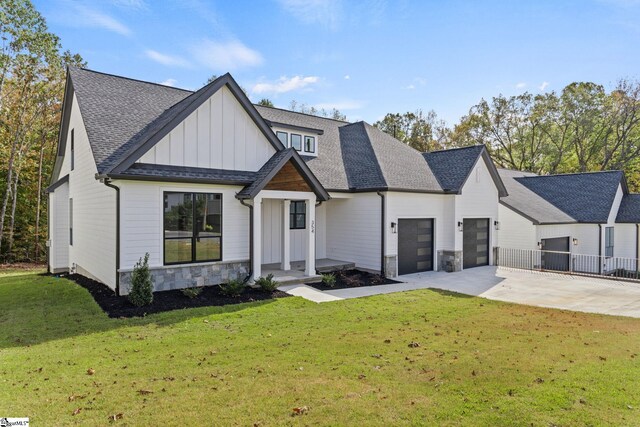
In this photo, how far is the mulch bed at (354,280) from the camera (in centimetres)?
1219

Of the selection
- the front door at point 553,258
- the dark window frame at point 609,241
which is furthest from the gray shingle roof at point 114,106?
the dark window frame at point 609,241

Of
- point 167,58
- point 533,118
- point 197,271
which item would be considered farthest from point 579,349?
point 533,118

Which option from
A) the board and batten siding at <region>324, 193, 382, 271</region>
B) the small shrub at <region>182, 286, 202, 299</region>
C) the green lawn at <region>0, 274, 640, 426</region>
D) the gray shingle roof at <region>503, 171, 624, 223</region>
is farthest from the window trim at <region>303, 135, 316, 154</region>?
the gray shingle roof at <region>503, 171, 624, 223</region>

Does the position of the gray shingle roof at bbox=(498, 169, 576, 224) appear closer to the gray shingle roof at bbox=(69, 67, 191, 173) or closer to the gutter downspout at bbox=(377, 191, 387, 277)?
the gutter downspout at bbox=(377, 191, 387, 277)

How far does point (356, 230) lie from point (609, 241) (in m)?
18.8

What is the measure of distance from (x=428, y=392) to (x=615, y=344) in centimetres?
461

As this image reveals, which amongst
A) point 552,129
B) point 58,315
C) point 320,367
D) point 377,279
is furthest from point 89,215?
point 552,129

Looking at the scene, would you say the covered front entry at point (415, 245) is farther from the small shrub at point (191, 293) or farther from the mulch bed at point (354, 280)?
the small shrub at point (191, 293)

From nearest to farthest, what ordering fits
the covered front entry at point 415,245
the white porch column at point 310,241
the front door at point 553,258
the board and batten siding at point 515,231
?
the white porch column at point 310,241
the covered front entry at point 415,245
the board and batten siding at point 515,231
the front door at point 553,258

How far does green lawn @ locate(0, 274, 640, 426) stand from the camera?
167 inches

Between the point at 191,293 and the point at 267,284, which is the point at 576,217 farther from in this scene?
the point at 191,293

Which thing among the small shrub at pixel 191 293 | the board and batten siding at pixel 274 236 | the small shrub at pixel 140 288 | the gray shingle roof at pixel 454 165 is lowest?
the small shrub at pixel 191 293

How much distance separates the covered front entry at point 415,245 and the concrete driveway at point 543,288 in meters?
0.49

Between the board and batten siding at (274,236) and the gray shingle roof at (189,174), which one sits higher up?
the gray shingle roof at (189,174)
